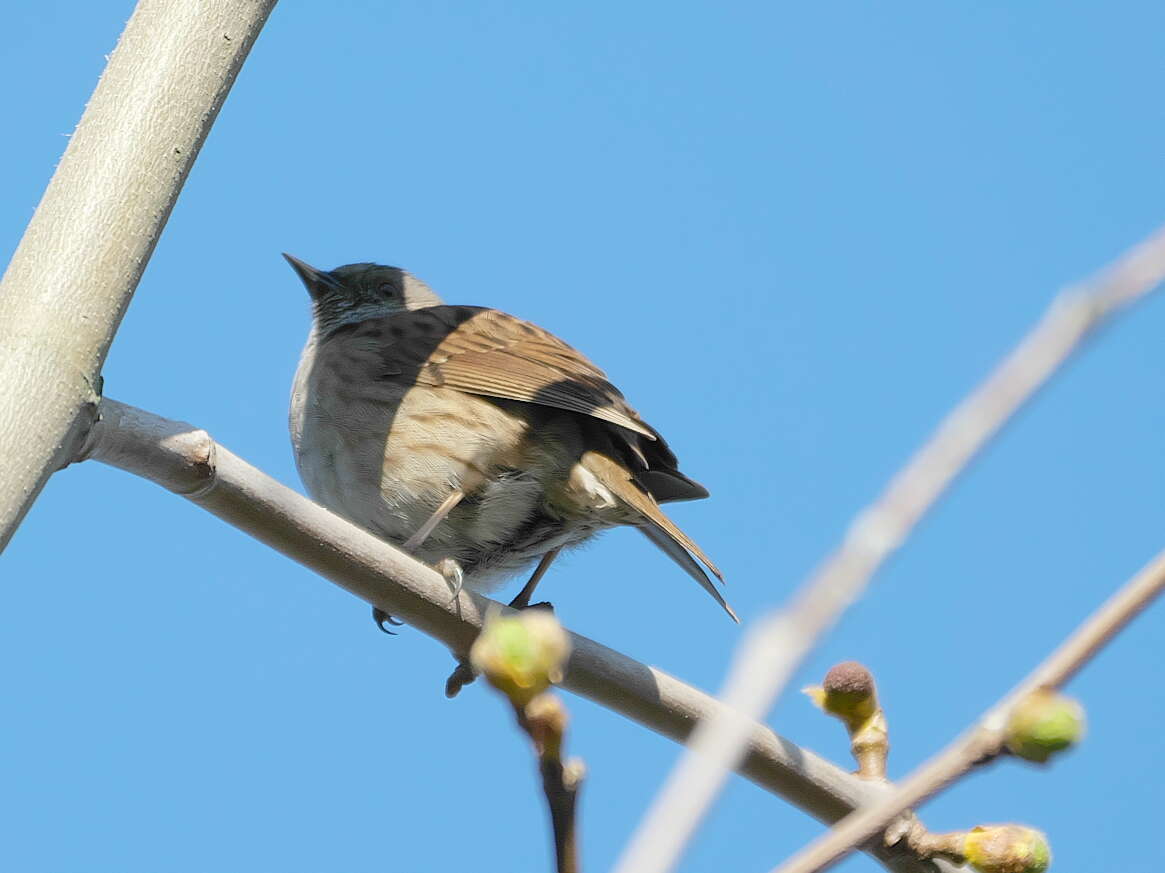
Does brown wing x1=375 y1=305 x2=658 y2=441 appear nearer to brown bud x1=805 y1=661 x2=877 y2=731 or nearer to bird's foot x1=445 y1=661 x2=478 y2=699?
bird's foot x1=445 y1=661 x2=478 y2=699

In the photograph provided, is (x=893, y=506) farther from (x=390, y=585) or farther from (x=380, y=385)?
(x=380, y=385)

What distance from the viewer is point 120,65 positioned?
2.53m

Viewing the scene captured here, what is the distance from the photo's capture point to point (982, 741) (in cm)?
134

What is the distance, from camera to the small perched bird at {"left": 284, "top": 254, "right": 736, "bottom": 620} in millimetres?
5250

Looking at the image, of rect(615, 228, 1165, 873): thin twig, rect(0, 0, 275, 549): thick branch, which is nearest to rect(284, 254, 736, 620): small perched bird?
rect(0, 0, 275, 549): thick branch

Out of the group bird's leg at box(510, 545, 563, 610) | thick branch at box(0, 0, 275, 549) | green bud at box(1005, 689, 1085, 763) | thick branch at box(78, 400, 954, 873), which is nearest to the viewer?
green bud at box(1005, 689, 1085, 763)

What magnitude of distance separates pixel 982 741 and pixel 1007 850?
115cm

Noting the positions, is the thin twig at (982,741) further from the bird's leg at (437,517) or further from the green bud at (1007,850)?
the bird's leg at (437,517)

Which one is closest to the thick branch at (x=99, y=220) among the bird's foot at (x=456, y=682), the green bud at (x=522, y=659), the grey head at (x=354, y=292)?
the green bud at (x=522, y=659)

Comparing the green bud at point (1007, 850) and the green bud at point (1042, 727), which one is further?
the green bud at point (1007, 850)

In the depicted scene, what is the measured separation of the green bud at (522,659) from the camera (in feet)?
4.62

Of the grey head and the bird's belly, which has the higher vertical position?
the grey head

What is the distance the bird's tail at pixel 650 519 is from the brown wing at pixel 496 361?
0.64ft

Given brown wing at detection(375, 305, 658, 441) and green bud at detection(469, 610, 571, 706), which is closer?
green bud at detection(469, 610, 571, 706)
